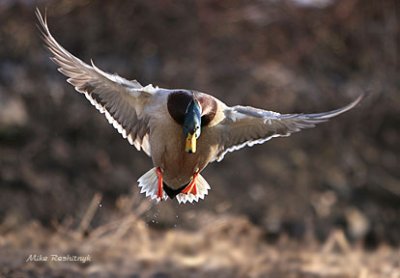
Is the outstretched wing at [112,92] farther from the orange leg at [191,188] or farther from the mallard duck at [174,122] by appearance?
the orange leg at [191,188]

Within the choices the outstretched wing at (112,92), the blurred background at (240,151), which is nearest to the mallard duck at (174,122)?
the outstretched wing at (112,92)

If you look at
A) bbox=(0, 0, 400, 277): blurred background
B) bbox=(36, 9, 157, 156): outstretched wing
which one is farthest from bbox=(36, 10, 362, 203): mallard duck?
bbox=(0, 0, 400, 277): blurred background

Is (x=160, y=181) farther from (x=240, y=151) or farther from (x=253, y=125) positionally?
(x=240, y=151)

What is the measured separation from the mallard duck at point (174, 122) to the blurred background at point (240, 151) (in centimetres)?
218

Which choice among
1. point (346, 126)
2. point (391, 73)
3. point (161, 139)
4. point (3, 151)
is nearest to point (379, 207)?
point (346, 126)

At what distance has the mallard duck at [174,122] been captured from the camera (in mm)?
5152

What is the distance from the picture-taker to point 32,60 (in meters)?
11.4

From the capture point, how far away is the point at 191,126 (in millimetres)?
4926

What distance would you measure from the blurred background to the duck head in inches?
116

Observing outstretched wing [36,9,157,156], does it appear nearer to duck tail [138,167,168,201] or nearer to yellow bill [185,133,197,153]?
duck tail [138,167,168,201]

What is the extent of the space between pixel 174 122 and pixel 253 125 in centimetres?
75

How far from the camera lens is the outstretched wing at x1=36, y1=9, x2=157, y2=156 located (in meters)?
5.30

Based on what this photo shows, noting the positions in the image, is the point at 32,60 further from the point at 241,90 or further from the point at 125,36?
the point at 241,90

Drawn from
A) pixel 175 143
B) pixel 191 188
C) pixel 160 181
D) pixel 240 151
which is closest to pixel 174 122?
pixel 175 143
